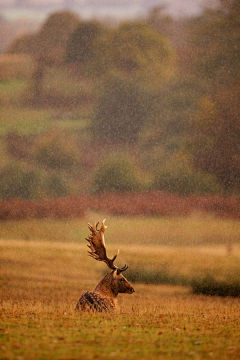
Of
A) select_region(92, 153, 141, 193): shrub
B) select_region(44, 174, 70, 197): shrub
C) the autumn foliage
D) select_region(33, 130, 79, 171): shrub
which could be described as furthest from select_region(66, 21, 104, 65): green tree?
the autumn foliage

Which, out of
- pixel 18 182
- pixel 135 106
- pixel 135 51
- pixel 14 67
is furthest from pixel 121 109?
pixel 18 182

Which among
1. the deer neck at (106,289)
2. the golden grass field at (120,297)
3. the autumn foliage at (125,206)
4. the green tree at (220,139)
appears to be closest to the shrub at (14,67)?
the autumn foliage at (125,206)

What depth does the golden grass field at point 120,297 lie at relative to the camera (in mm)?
9202

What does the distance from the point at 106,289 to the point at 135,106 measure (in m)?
23.2

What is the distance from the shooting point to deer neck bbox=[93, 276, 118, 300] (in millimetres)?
12555

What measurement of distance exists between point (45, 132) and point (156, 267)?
12.0m

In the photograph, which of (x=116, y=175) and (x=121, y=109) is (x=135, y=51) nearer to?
(x=121, y=109)

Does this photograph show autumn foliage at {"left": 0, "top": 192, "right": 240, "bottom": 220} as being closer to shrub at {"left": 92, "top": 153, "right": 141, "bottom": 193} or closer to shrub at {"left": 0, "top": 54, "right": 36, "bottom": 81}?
shrub at {"left": 92, "top": 153, "right": 141, "bottom": 193}

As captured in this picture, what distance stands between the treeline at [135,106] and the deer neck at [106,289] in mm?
20606

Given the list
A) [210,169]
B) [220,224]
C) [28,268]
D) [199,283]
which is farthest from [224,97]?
[28,268]

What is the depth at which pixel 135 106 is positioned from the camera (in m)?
34.7

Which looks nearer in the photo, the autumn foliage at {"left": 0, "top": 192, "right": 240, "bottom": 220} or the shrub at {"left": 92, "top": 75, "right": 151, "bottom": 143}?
the autumn foliage at {"left": 0, "top": 192, "right": 240, "bottom": 220}

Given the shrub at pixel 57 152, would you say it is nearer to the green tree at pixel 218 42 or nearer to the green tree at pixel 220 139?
the green tree at pixel 220 139

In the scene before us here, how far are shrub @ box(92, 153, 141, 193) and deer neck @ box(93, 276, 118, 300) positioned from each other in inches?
820
